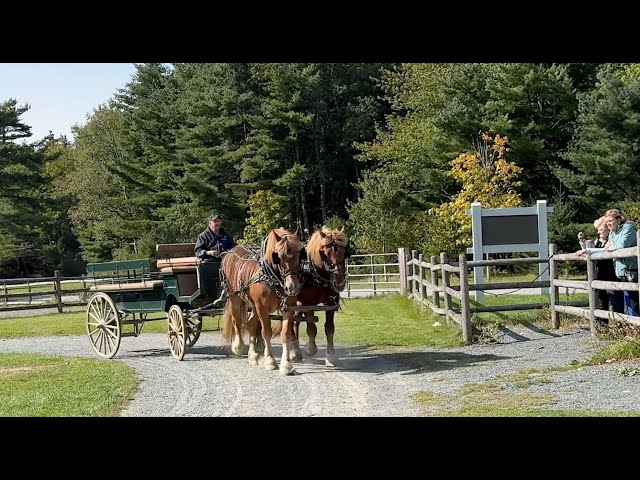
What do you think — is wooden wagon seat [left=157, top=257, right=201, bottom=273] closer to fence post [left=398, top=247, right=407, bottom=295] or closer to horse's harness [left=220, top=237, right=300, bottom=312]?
horse's harness [left=220, top=237, right=300, bottom=312]

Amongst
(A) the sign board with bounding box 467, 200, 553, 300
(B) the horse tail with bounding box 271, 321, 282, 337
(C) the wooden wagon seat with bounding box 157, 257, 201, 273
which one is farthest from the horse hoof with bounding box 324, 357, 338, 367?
(A) the sign board with bounding box 467, 200, 553, 300

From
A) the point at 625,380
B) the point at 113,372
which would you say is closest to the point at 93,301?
the point at 113,372

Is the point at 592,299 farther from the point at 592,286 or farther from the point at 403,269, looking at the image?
the point at 403,269

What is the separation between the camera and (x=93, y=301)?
35.0 ft

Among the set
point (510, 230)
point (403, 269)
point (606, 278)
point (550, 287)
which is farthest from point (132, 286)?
point (403, 269)

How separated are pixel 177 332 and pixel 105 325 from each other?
1.41 metres

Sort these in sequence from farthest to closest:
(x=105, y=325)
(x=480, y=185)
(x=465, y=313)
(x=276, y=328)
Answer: (x=480, y=185) < (x=105, y=325) < (x=276, y=328) < (x=465, y=313)

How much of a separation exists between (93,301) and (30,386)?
2664mm

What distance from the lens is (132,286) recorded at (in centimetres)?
1008

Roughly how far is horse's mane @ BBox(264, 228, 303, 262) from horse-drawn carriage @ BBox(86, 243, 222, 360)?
1501 mm

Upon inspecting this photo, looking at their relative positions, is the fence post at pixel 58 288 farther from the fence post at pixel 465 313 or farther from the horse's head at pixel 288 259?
the fence post at pixel 465 313

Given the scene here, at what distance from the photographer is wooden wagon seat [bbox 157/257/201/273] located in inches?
381
